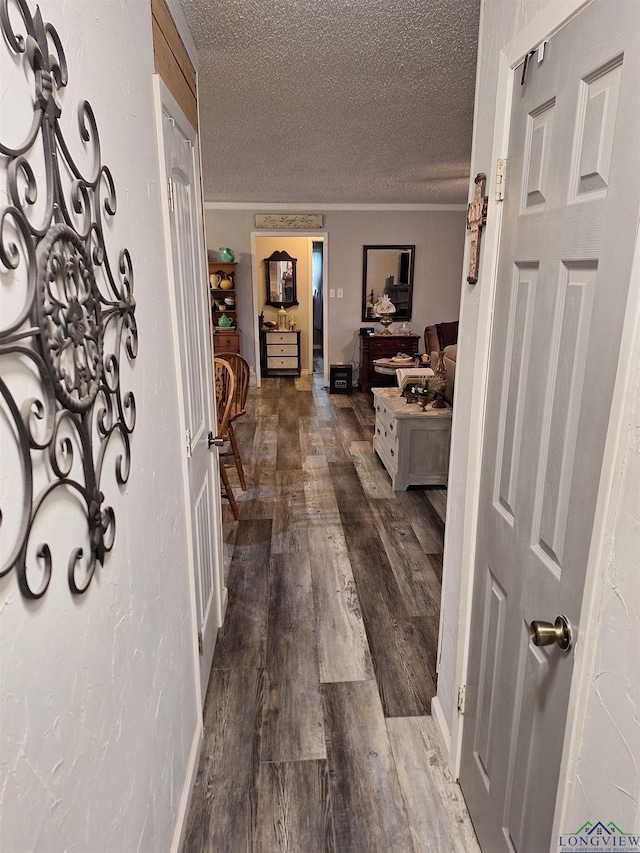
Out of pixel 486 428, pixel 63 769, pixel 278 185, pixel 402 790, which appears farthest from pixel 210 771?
pixel 278 185

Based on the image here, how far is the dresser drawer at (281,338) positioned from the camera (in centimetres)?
851

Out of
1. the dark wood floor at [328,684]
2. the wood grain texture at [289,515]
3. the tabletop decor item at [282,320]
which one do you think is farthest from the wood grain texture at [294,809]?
the tabletop decor item at [282,320]

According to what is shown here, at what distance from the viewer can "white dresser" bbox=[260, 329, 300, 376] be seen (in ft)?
28.0

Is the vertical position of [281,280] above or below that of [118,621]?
above

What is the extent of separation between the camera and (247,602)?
279 centimetres

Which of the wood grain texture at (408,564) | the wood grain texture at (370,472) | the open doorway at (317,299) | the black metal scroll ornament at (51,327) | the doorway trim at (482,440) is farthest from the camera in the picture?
the open doorway at (317,299)

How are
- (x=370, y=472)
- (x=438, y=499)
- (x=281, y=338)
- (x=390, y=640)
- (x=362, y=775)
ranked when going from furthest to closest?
1. (x=281, y=338)
2. (x=370, y=472)
3. (x=438, y=499)
4. (x=390, y=640)
5. (x=362, y=775)

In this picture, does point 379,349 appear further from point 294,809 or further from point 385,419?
point 294,809

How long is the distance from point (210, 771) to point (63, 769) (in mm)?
1240

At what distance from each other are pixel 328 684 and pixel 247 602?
27.9 inches

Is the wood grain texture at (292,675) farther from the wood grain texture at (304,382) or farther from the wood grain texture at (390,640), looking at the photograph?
the wood grain texture at (304,382)

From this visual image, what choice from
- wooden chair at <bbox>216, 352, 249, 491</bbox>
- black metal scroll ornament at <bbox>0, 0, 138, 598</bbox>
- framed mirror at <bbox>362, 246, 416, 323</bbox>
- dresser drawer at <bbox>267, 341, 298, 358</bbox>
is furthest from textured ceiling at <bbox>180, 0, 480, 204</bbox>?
dresser drawer at <bbox>267, 341, 298, 358</bbox>

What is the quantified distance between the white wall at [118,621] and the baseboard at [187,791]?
2.0 inches

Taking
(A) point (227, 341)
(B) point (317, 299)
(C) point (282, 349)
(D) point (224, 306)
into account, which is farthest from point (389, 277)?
(B) point (317, 299)
